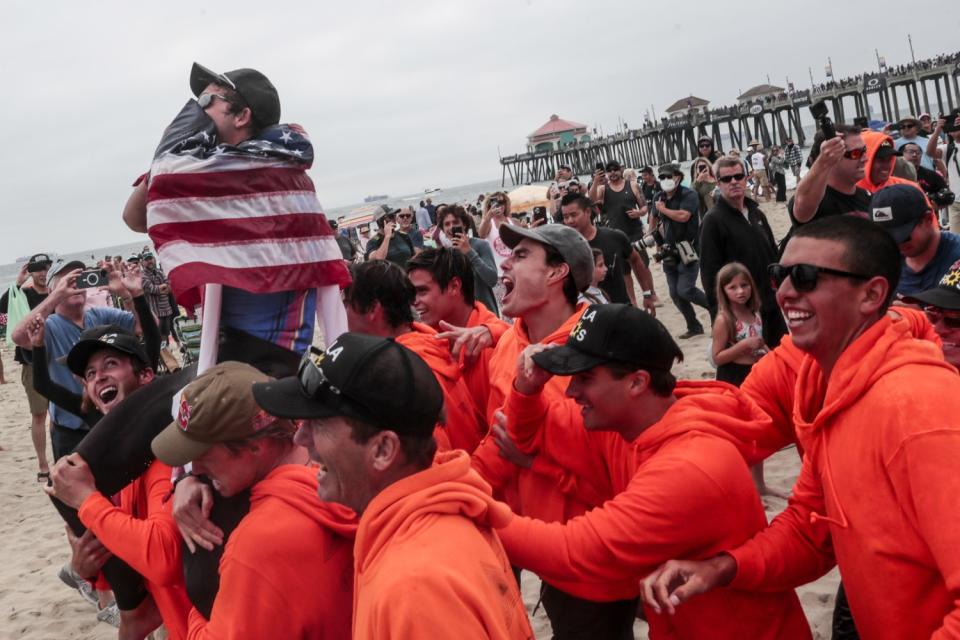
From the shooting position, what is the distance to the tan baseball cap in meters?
2.33

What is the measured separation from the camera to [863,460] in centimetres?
196

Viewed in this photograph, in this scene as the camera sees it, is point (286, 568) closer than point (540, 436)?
Yes

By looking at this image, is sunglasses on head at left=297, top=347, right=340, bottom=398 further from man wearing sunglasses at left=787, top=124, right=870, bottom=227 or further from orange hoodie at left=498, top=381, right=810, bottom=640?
man wearing sunglasses at left=787, top=124, right=870, bottom=227

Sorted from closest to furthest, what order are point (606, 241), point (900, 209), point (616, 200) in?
point (900, 209), point (606, 241), point (616, 200)

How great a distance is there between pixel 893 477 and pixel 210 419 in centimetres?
178

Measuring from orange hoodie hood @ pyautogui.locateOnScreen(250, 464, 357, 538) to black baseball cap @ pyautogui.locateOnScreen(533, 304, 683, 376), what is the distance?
0.76 m

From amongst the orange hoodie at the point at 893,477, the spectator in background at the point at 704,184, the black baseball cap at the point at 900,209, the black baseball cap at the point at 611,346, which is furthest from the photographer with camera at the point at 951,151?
the orange hoodie at the point at 893,477

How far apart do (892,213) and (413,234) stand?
1064 centimetres

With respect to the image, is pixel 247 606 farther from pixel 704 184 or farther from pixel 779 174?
pixel 779 174

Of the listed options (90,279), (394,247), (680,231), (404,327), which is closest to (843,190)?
(404,327)

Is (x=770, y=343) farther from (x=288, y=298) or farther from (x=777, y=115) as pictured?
(x=777, y=115)

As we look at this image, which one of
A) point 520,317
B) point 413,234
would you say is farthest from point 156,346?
point 413,234

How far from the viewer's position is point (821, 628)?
153 inches

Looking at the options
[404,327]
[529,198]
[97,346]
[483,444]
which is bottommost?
[483,444]
